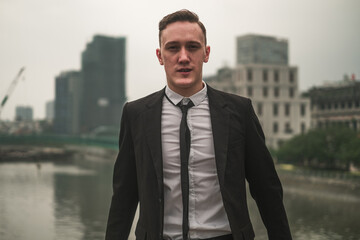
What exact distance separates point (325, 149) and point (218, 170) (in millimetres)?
26977

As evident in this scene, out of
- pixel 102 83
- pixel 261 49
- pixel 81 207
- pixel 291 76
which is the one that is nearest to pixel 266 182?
pixel 81 207

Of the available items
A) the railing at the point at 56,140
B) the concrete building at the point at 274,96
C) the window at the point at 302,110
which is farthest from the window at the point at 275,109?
the railing at the point at 56,140

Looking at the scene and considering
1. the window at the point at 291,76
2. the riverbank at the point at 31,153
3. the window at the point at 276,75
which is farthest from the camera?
the window at the point at 291,76

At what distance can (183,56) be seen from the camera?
7.20 feet

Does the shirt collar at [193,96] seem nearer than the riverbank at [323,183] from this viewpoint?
Yes

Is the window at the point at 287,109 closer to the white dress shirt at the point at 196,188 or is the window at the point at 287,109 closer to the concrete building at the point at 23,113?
the concrete building at the point at 23,113

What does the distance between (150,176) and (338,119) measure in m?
31.6

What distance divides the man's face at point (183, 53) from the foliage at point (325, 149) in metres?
24.4

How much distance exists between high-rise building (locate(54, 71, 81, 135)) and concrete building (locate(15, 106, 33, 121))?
6180 millimetres

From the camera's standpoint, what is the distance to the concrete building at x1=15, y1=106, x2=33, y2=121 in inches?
1289

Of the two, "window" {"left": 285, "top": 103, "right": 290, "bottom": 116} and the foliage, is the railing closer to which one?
"window" {"left": 285, "top": 103, "right": 290, "bottom": 116}

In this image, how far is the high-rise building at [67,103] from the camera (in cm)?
4483

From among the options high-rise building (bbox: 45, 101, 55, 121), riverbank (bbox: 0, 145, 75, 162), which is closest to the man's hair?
Answer: riverbank (bbox: 0, 145, 75, 162)

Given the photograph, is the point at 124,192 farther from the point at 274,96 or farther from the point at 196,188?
the point at 274,96
